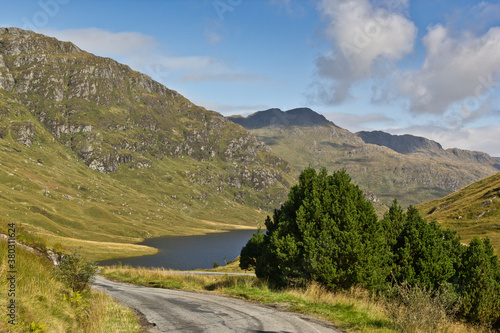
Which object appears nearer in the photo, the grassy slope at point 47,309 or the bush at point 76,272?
the grassy slope at point 47,309

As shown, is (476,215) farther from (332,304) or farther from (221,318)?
(221,318)

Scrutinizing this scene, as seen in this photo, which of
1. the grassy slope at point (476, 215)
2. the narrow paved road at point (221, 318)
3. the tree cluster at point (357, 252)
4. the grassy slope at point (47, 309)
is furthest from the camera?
the grassy slope at point (476, 215)

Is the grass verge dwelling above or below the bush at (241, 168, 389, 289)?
below

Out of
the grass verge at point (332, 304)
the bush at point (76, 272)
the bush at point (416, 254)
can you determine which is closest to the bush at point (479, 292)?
the bush at point (416, 254)

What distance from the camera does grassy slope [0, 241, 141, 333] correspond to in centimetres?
1022

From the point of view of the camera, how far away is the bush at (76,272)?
17.7 meters

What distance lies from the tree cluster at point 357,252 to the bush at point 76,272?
1210cm

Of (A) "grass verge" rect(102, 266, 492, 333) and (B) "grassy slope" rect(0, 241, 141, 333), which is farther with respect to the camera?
(A) "grass verge" rect(102, 266, 492, 333)

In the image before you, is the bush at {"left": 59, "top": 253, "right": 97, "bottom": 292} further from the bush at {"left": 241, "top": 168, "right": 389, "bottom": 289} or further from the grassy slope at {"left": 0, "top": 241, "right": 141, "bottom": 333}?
the bush at {"left": 241, "top": 168, "right": 389, "bottom": 289}

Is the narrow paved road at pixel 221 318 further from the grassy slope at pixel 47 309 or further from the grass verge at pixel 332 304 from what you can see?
the grassy slope at pixel 47 309

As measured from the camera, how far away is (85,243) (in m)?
184

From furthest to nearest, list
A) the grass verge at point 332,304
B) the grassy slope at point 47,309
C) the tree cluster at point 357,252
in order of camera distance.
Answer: the tree cluster at point 357,252
the grass verge at point 332,304
the grassy slope at point 47,309

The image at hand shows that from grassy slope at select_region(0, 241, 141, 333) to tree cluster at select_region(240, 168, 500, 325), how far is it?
39.7 ft

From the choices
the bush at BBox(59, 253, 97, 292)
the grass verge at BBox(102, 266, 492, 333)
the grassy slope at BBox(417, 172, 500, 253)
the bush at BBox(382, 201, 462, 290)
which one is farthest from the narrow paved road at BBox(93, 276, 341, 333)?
the grassy slope at BBox(417, 172, 500, 253)
